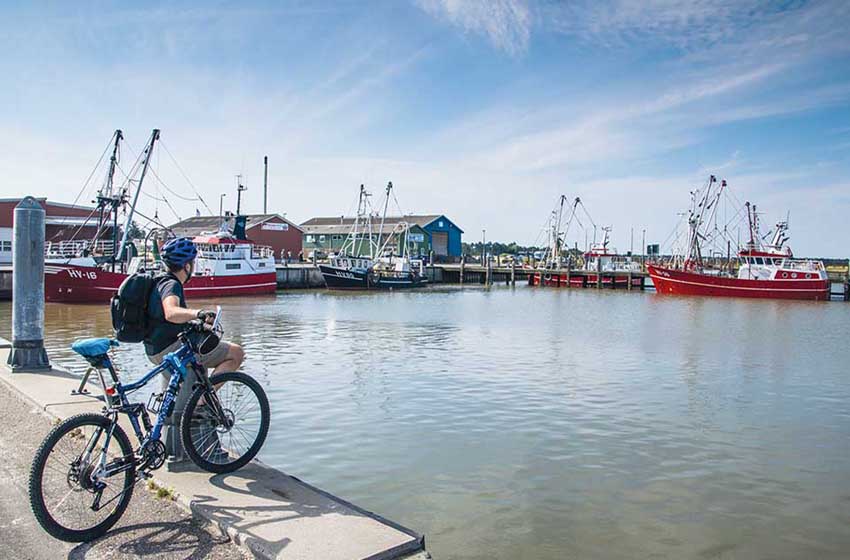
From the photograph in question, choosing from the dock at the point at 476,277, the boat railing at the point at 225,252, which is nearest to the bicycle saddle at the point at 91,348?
the boat railing at the point at 225,252

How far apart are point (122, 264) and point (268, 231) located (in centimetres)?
3326

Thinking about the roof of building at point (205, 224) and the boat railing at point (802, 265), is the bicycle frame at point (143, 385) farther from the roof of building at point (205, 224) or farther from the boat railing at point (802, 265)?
the roof of building at point (205, 224)

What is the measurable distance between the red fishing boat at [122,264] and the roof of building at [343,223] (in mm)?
36006

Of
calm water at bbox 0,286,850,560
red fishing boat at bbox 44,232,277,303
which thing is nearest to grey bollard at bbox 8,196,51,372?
calm water at bbox 0,286,850,560

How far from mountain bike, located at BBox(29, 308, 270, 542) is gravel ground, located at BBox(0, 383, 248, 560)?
0.41 ft

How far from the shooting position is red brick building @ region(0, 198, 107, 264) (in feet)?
170

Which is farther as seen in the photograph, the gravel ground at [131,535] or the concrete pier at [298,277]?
the concrete pier at [298,277]

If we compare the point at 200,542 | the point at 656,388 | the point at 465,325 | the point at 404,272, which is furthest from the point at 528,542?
the point at 404,272

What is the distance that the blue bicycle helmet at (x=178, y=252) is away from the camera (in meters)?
5.52

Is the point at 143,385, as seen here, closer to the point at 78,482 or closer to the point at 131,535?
the point at 78,482

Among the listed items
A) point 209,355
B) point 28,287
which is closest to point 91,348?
point 209,355

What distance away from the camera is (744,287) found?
57.5m

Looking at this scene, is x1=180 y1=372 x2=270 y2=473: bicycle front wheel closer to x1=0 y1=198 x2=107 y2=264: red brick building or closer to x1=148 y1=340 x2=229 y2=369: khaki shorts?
x1=148 y1=340 x2=229 y2=369: khaki shorts

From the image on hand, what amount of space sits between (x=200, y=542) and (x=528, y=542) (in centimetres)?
337
